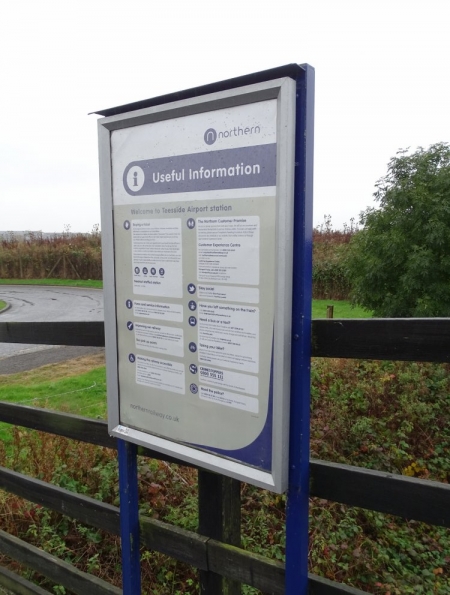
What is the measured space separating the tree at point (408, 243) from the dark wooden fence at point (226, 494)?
7.33 meters

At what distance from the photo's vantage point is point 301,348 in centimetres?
142

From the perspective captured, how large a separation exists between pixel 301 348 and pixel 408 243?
330 inches

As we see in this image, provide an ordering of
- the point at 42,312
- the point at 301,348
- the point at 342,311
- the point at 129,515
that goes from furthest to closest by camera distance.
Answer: the point at 42,312 → the point at 342,311 → the point at 129,515 → the point at 301,348

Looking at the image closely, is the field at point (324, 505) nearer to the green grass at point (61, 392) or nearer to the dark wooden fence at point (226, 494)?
the green grass at point (61, 392)

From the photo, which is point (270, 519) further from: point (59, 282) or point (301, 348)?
point (59, 282)

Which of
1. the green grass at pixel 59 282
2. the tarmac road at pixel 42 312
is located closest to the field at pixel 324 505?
the tarmac road at pixel 42 312

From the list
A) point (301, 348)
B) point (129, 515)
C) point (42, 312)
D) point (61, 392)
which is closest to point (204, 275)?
point (301, 348)

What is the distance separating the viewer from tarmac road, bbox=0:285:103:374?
36.3 feet

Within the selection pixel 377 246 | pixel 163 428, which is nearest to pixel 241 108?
pixel 163 428

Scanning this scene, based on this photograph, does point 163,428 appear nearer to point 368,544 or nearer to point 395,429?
point 368,544

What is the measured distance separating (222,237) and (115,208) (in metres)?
0.53

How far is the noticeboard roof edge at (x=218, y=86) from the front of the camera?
1.34m

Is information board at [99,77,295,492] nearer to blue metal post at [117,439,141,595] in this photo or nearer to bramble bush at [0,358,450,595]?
blue metal post at [117,439,141,595]

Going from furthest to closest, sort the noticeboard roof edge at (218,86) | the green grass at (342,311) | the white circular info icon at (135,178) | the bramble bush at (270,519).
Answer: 1. the green grass at (342,311)
2. the bramble bush at (270,519)
3. the white circular info icon at (135,178)
4. the noticeboard roof edge at (218,86)
